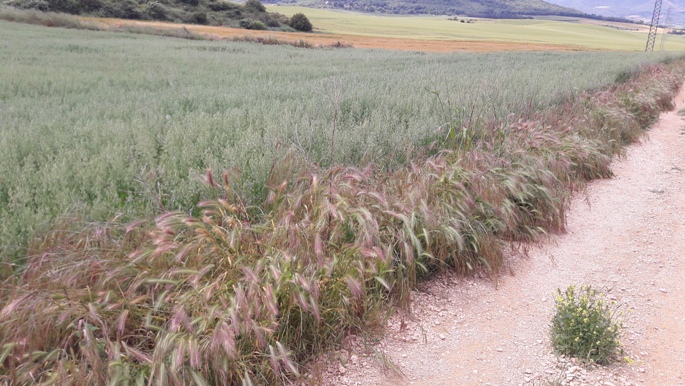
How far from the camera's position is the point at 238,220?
11.9ft

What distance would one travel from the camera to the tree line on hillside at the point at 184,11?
4291cm

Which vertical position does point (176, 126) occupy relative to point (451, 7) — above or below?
below

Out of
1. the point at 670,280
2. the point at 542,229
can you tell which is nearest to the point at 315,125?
the point at 542,229

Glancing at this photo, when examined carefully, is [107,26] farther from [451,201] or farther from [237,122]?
[451,201]

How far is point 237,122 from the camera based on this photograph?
637cm

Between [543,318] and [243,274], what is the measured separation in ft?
7.93

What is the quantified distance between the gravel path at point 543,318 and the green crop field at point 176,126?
183 centimetres

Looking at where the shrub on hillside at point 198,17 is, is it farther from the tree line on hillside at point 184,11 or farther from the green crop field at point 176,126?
Answer: the green crop field at point 176,126

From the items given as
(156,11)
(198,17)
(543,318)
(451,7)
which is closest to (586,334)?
(543,318)

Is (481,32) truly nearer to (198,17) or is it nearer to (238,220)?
(198,17)

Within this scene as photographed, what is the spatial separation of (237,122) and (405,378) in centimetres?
416

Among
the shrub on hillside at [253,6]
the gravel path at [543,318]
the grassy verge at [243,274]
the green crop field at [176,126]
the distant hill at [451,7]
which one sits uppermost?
the distant hill at [451,7]

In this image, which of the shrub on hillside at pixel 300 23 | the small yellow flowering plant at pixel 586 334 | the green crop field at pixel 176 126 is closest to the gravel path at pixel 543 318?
the small yellow flowering plant at pixel 586 334

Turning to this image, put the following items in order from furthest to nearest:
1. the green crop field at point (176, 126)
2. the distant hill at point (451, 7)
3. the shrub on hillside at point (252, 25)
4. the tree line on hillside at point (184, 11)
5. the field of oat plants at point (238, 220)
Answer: the distant hill at point (451, 7), the shrub on hillside at point (252, 25), the tree line on hillside at point (184, 11), the green crop field at point (176, 126), the field of oat plants at point (238, 220)
